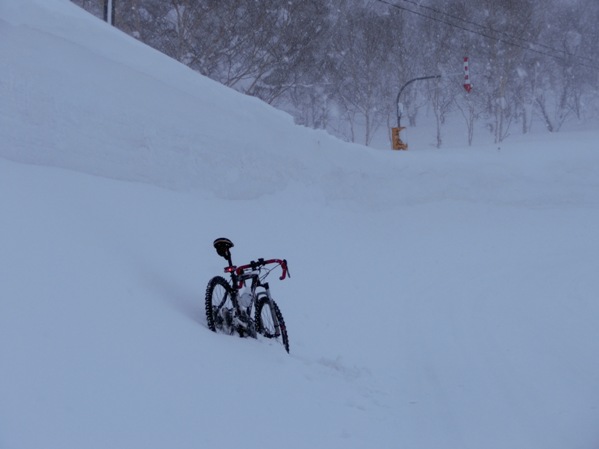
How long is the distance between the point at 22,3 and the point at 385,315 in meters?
7.46

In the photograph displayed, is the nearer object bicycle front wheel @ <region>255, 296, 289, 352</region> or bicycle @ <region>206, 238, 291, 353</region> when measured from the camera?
bicycle @ <region>206, 238, 291, 353</region>

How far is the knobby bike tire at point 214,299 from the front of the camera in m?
6.38

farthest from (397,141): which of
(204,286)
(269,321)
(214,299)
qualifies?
(214,299)

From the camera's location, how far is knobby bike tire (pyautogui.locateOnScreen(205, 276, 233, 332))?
6.38m

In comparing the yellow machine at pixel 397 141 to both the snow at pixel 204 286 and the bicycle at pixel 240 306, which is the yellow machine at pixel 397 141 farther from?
the bicycle at pixel 240 306

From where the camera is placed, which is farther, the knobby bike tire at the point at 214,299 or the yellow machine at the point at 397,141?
the yellow machine at the point at 397,141

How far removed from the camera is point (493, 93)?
42750mm

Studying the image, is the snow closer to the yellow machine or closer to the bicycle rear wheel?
the bicycle rear wheel

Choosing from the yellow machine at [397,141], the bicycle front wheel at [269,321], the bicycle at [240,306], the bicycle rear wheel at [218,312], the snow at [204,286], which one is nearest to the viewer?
the snow at [204,286]

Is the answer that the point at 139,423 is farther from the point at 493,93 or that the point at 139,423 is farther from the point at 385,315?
the point at 493,93

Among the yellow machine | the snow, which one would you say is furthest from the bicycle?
the yellow machine

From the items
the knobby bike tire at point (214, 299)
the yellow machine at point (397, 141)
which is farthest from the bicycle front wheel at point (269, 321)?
the yellow machine at point (397, 141)

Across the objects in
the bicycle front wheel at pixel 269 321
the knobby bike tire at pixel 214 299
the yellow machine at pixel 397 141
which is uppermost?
the yellow machine at pixel 397 141

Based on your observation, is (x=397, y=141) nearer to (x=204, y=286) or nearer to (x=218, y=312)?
(x=204, y=286)
